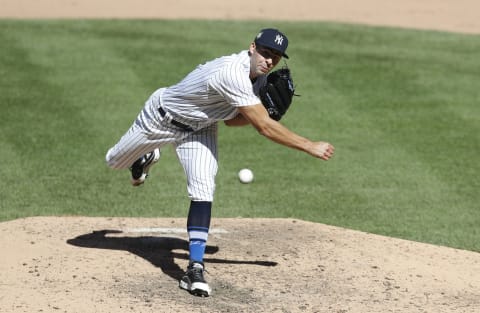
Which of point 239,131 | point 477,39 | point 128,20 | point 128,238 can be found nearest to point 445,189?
point 239,131

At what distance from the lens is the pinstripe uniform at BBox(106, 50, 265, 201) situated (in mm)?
7016

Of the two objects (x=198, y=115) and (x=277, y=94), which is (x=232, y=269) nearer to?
(x=198, y=115)

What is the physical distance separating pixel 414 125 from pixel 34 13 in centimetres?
735

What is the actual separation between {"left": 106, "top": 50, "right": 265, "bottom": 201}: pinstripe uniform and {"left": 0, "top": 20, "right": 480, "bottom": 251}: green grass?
209cm

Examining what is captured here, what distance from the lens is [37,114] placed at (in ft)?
39.8

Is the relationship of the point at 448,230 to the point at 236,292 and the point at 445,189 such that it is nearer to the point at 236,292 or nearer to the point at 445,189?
the point at 445,189

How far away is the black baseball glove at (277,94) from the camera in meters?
7.21

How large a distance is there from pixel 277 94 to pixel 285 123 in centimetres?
507

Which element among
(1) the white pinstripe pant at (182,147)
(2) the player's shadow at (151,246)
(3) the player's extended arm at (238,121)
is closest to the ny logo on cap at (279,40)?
(3) the player's extended arm at (238,121)

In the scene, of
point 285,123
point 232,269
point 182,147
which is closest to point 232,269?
point 232,269

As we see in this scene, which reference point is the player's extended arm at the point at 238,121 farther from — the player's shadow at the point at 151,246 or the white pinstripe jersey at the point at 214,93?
the player's shadow at the point at 151,246

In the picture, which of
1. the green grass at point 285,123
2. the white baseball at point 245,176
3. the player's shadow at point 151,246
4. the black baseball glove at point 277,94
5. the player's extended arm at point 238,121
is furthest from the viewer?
the white baseball at point 245,176

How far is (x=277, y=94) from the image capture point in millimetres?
7219

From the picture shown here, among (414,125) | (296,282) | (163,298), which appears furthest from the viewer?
(414,125)
